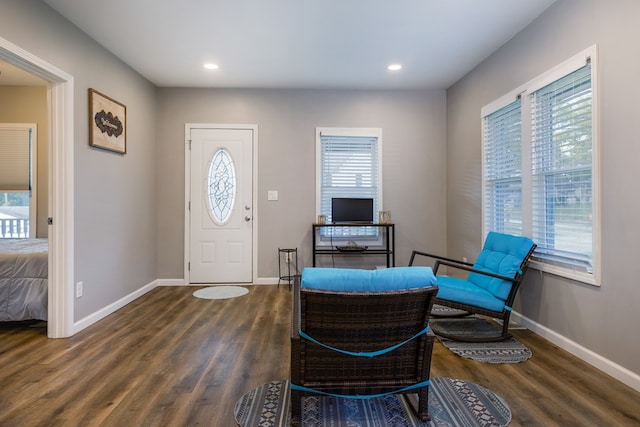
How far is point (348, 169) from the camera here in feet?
14.6

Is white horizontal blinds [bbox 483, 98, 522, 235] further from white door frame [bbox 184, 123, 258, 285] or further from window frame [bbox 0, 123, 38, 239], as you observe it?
window frame [bbox 0, 123, 38, 239]

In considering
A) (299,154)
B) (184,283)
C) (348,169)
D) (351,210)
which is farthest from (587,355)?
(184,283)

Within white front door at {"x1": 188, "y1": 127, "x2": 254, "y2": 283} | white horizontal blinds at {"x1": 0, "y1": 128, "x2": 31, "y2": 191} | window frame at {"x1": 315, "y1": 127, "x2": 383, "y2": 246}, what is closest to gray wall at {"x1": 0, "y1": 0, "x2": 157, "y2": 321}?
white front door at {"x1": 188, "y1": 127, "x2": 254, "y2": 283}

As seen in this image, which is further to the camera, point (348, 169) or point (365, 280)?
point (348, 169)

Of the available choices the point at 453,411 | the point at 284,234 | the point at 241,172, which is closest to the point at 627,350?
the point at 453,411

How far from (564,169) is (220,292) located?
150 inches

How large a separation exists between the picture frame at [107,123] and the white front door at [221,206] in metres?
0.97

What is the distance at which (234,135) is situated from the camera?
4.39 metres

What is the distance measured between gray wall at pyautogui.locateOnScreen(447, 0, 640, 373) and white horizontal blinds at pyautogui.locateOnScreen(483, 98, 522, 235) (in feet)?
1.32

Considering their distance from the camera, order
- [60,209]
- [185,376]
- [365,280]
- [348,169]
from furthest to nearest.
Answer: [348,169] < [60,209] < [185,376] < [365,280]

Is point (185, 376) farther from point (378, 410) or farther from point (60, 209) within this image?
point (60, 209)

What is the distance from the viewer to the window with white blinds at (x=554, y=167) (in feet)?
7.35

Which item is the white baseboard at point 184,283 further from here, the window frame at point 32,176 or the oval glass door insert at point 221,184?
the window frame at point 32,176

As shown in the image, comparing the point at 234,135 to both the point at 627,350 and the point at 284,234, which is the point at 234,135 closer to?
the point at 284,234
